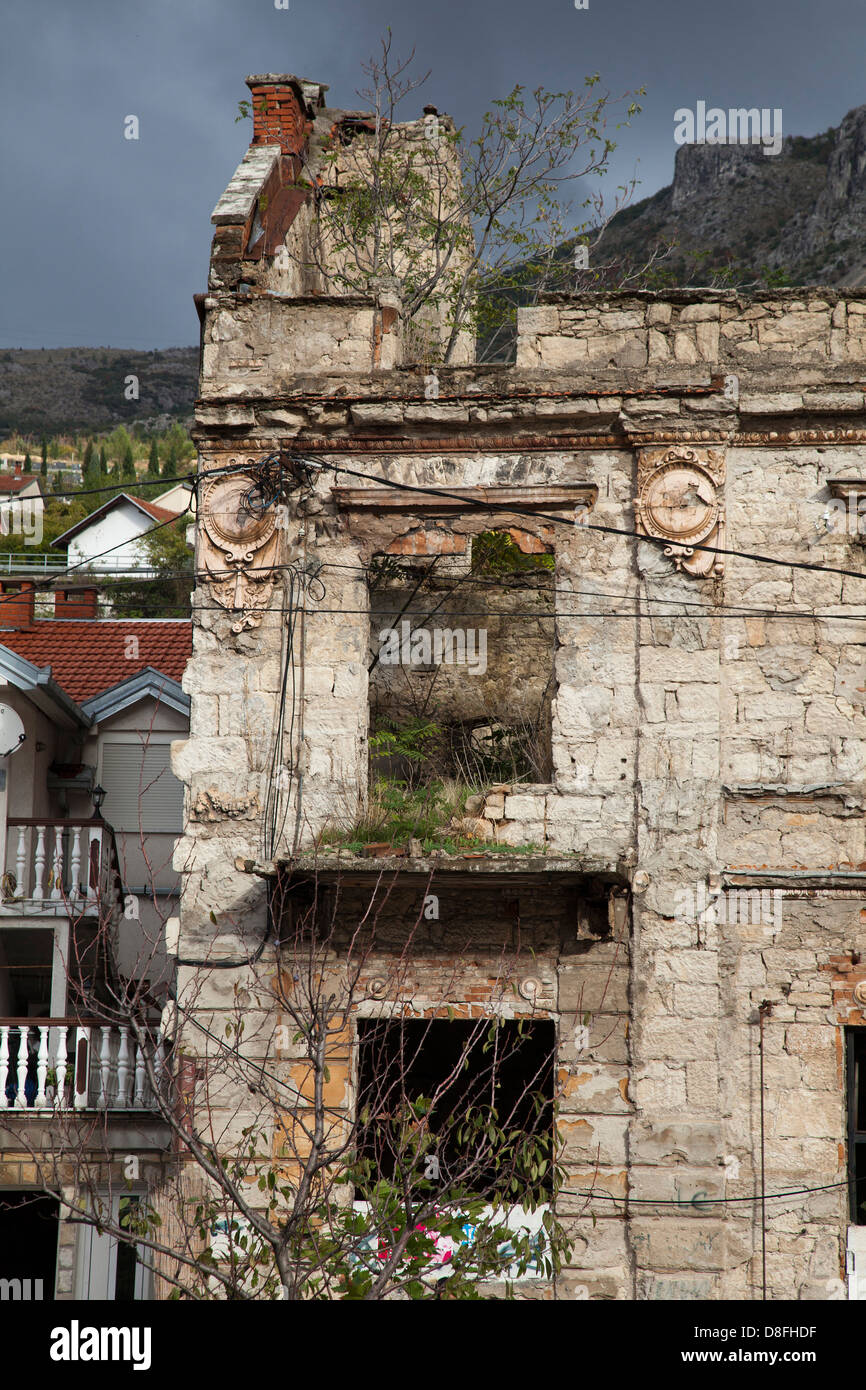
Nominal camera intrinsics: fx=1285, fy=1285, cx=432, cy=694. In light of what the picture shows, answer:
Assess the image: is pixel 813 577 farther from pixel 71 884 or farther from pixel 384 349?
pixel 71 884

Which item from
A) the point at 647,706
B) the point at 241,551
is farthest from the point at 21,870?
the point at 647,706

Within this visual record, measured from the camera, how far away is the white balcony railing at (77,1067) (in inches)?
453

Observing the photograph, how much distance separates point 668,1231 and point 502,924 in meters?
2.34

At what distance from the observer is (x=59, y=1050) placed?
11.7 metres

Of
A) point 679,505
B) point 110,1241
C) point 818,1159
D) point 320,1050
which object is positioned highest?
point 679,505

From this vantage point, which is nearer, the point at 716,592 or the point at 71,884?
the point at 716,592

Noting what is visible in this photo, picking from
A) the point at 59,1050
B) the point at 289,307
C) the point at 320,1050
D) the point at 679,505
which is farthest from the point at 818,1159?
the point at 289,307

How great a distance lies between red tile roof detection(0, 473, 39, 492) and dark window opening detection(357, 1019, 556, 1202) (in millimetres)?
56588

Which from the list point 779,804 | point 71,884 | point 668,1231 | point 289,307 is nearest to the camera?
point 668,1231

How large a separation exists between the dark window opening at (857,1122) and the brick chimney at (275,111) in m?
9.65

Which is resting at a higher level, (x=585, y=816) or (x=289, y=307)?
(x=289, y=307)

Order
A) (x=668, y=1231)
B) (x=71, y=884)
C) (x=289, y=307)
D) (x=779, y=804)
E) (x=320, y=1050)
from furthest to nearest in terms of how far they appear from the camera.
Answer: (x=71, y=884) → (x=289, y=307) → (x=779, y=804) → (x=668, y=1231) → (x=320, y=1050)

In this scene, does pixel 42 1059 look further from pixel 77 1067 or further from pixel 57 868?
pixel 57 868

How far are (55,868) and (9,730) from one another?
4.86 ft
